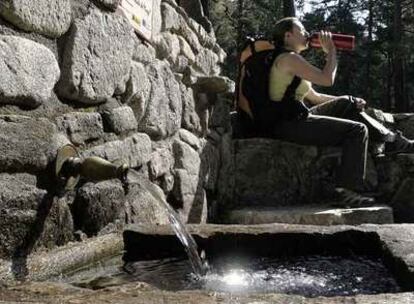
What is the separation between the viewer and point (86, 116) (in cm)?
216

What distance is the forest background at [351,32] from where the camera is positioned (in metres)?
17.1

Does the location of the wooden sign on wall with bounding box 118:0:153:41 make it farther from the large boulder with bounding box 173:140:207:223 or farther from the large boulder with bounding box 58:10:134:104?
the large boulder with bounding box 173:140:207:223

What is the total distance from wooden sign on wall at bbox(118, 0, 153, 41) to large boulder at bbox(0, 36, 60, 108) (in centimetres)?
74

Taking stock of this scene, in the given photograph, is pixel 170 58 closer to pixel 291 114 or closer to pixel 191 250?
pixel 291 114

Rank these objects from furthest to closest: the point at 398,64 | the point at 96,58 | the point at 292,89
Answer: the point at 398,64 < the point at 292,89 < the point at 96,58

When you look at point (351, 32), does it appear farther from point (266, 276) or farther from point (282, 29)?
point (266, 276)

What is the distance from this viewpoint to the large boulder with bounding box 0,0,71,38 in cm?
170

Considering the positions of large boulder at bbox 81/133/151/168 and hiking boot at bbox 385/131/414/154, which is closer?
large boulder at bbox 81/133/151/168

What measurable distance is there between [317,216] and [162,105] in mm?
1295

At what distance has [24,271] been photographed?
1603 millimetres

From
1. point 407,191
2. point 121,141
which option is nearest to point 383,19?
point 407,191

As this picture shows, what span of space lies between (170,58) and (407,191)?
81.9 inches

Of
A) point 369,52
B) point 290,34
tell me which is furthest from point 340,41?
point 369,52

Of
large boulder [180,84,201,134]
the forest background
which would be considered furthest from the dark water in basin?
the forest background
